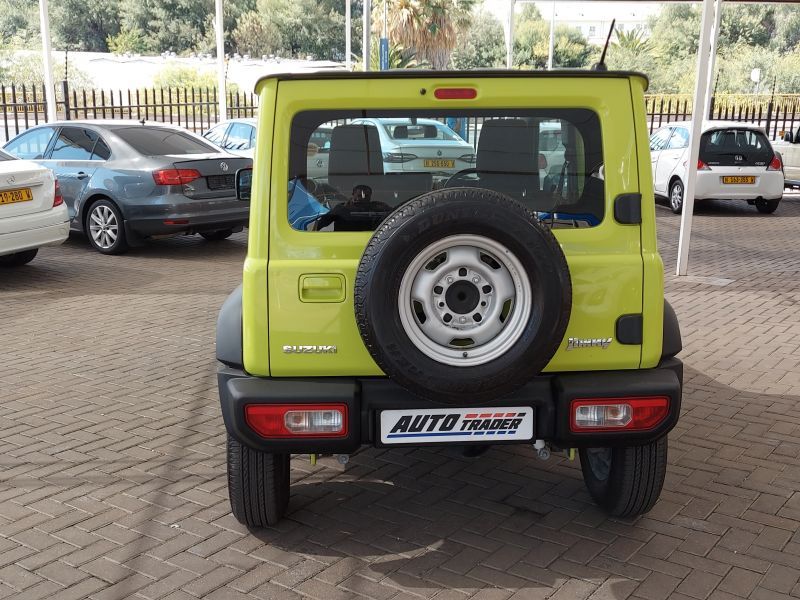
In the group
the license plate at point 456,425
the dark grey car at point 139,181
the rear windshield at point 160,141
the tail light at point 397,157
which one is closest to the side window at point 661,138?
the dark grey car at point 139,181

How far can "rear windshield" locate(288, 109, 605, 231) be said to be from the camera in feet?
11.9

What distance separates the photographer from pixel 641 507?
13.3ft

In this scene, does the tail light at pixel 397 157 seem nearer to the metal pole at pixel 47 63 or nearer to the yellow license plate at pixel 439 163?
the yellow license plate at pixel 439 163

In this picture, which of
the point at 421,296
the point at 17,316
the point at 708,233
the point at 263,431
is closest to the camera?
the point at 421,296

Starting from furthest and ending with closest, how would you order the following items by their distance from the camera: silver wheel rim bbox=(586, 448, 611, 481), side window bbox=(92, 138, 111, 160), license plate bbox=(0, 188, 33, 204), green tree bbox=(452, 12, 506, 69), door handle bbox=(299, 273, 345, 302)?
green tree bbox=(452, 12, 506, 69) → side window bbox=(92, 138, 111, 160) → license plate bbox=(0, 188, 33, 204) → silver wheel rim bbox=(586, 448, 611, 481) → door handle bbox=(299, 273, 345, 302)

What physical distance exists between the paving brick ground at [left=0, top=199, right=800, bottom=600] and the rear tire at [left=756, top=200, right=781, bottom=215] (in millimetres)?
9595

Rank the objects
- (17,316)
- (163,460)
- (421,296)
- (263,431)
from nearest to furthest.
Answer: (421,296) < (263,431) < (163,460) < (17,316)

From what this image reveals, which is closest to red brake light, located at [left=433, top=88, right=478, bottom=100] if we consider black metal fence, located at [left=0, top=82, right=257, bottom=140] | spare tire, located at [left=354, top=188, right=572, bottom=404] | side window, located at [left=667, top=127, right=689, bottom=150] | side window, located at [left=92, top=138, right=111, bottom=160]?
spare tire, located at [left=354, top=188, right=572, bottom=404]

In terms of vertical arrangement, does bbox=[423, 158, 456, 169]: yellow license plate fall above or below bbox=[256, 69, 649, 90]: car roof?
below

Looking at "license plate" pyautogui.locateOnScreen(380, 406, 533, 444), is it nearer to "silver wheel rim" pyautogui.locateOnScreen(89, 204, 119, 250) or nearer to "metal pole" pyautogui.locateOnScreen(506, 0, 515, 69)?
"silver wheel rim" pyautogui.locateOnScreen(89, 204, 119, 250)

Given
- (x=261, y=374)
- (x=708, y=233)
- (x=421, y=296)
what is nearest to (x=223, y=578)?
(x=261, y=374)

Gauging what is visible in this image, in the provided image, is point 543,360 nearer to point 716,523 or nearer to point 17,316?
point 716,523

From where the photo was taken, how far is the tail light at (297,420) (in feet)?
11.6

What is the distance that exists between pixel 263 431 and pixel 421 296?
81 cm
